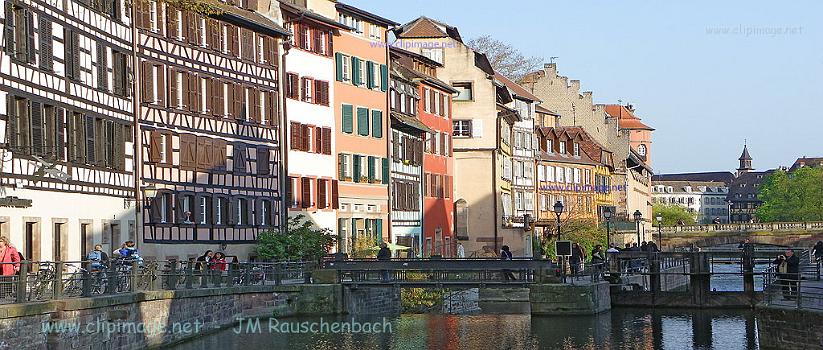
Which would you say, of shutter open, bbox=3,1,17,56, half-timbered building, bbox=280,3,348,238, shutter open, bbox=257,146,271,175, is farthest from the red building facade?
shutter open, bbox=3,1,17,56

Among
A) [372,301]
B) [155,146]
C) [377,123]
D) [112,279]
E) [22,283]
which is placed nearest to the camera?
[22,283]

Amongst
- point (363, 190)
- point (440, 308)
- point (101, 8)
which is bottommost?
point (440, 308)

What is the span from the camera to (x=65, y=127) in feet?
149

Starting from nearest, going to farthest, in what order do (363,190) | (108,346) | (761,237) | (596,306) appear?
(108,346)
(596,306)
(363,190)
(761,237)

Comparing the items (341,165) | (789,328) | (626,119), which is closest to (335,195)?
(341,165)

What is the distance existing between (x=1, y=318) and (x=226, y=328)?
17612mm

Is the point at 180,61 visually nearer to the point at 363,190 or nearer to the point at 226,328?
the point at 226,328

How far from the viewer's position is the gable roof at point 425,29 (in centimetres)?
9000

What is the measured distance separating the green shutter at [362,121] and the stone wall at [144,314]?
1928 cm

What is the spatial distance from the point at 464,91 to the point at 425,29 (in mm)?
4508

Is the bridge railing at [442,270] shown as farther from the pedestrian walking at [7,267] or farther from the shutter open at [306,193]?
the pedestrian walking at [7,267]

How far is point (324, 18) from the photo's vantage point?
67.7 meters

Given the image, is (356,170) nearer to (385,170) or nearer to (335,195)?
(335,195)

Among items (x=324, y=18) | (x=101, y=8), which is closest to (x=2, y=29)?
(x=101, y=8)
